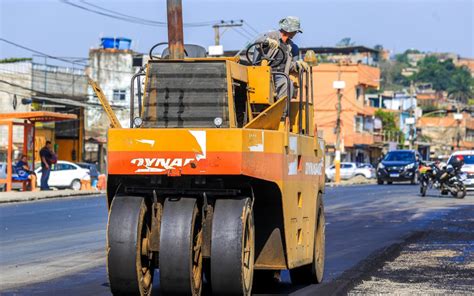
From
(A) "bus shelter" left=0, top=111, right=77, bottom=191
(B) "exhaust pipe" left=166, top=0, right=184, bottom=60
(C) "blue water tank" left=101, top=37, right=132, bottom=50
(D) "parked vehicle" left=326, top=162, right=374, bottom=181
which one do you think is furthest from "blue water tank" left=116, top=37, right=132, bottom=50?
(B) "exhaust pipe" left=166, top=0, right=184, bottom=60

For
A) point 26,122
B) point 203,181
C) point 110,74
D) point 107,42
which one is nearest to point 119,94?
point 110,74

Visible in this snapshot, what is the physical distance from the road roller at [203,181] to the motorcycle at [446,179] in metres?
28.9

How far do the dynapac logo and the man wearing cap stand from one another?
6.71 ft

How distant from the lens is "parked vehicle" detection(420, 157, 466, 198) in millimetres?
39594

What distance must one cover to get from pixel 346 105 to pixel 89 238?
3246 inches

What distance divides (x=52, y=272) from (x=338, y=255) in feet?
15.6

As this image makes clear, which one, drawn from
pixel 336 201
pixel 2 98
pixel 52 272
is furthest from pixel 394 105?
pixel 52 272

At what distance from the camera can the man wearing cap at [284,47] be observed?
1164 centimetres

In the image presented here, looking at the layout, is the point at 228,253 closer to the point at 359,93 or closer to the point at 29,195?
the point at 29,195

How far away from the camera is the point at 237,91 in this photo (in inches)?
437

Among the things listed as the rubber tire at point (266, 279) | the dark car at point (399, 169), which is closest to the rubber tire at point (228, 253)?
the rubber tire at point (266, 279)

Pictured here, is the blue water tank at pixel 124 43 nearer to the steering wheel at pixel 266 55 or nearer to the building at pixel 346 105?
the building at pixel 346 105

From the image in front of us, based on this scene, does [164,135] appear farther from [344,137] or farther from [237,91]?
[344,137]

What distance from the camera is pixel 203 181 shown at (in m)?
10.1
